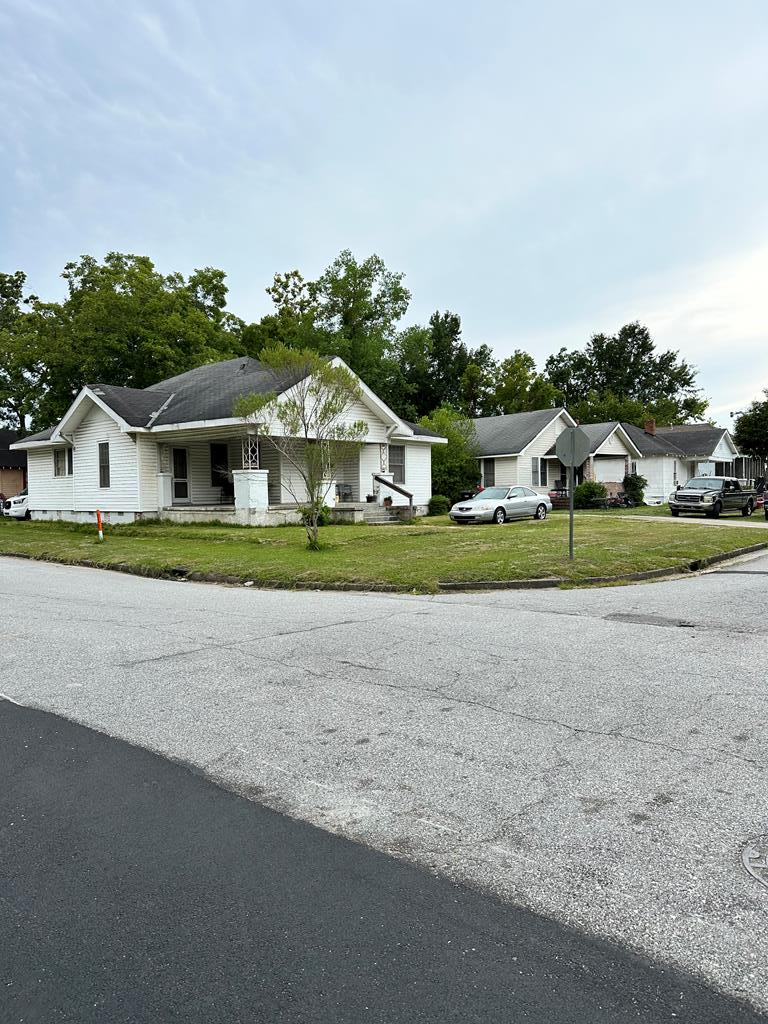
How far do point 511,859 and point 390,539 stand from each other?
1679 cm

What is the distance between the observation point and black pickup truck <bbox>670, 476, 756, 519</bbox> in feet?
99.9

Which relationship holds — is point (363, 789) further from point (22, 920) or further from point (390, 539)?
point (390, 539)

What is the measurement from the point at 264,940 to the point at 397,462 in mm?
29297

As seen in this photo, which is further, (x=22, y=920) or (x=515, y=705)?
(x=515, y=705)

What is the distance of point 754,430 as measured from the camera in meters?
48.7

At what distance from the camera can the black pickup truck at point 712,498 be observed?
99.9 feet

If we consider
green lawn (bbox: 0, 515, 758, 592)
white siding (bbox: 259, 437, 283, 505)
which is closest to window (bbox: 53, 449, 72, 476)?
green lawn (bbox: 0, 515, 758, 592)

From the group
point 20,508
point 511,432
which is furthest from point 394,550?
point 511,432

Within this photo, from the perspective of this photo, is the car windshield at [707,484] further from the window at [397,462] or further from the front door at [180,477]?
the front door at [180,477]

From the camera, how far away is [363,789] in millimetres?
4035

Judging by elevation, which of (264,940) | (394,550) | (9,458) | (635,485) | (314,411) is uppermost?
(9,458)

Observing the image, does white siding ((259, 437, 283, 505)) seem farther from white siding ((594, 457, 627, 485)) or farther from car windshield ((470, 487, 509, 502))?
white siding ((594, 457, 627, 485))

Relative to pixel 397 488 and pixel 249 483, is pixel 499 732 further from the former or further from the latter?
pixel 397 488

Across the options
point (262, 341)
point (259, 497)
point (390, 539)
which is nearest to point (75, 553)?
point (259, 497)
